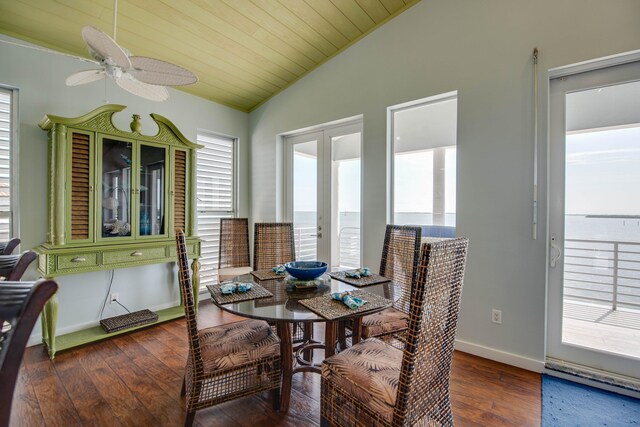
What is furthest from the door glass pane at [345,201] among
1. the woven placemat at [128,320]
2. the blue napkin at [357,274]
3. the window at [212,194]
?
the woven placemat at [128,320]

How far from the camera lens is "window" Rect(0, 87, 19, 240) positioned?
253 cm

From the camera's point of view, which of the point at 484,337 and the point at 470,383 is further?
the point at 484,337

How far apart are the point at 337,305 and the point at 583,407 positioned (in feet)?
5.79

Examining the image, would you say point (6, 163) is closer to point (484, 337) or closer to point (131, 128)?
point (131, 128)

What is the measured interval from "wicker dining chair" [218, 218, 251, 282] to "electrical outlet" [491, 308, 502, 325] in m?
2.46

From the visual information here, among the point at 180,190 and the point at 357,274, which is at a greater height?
the point at 180,190

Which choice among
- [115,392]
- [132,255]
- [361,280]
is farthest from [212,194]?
[361,280]

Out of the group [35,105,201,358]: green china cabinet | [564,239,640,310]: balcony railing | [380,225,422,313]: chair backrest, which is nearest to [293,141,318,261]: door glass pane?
[35,105,201,358]: green china cabinet

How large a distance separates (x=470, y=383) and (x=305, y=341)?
1243 mm

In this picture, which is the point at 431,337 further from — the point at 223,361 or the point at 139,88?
the point at 139,88

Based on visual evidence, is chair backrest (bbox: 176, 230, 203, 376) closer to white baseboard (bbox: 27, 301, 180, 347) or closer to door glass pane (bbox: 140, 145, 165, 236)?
door glass pane (bbox: 140, 145, 165, 236)

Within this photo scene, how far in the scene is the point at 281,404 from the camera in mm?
1806

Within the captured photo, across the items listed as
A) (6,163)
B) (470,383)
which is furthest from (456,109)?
(6,163)

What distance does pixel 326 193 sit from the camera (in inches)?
146
